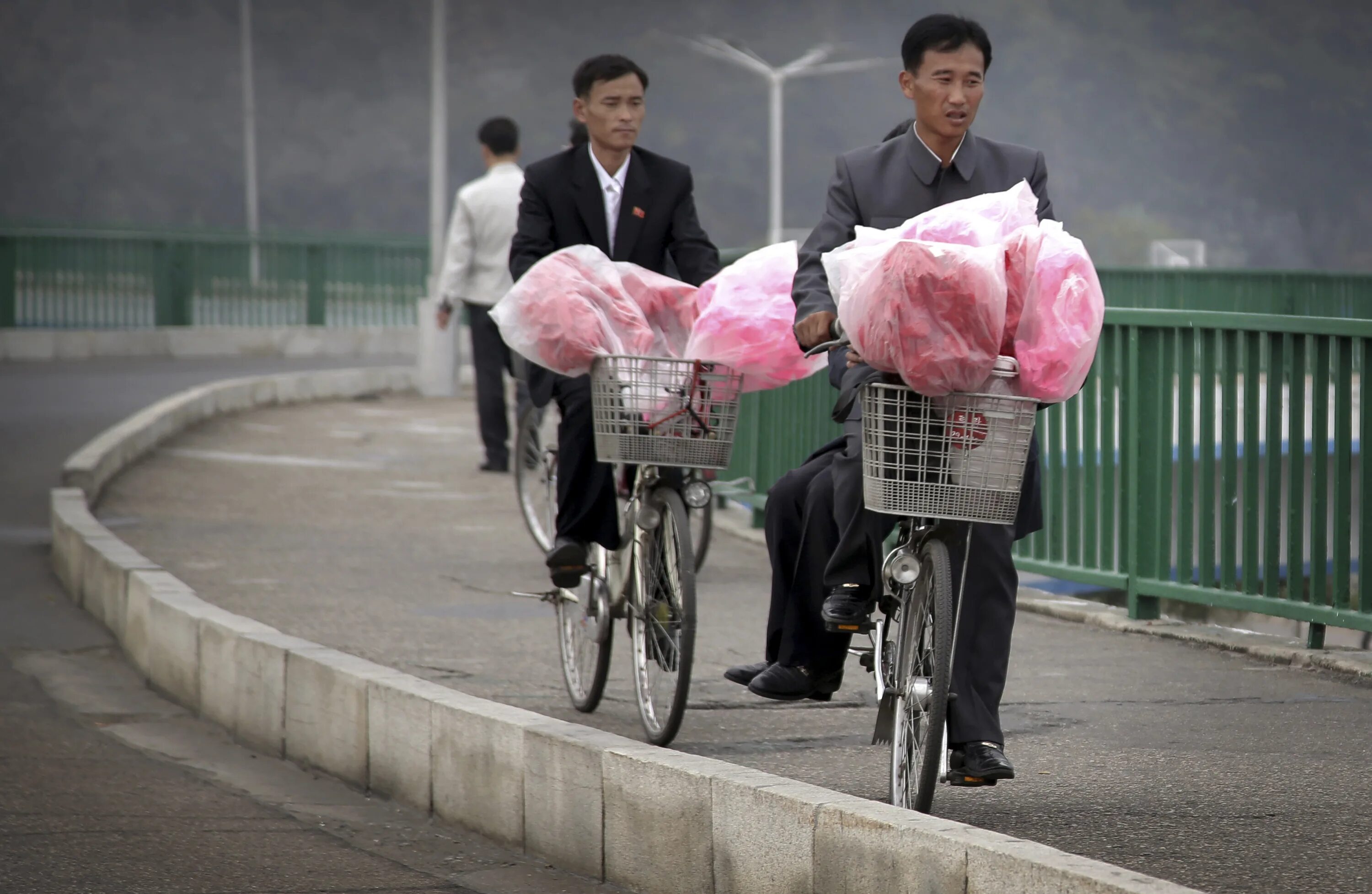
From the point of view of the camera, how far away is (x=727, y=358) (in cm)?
538

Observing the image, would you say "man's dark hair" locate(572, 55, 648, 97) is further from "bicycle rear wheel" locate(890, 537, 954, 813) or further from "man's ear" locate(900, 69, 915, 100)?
"bicycle rear wheel" locate(890, 537, 954, 813)

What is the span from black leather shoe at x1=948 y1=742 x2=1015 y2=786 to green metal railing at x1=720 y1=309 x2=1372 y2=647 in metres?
2.59

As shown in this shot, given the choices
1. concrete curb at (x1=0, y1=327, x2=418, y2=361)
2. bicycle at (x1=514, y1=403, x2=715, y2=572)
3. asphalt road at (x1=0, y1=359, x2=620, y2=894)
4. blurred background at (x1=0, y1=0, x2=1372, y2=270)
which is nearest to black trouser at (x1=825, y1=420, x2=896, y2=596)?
asphalt road at (x1=0, y1=359, x2=620, y2=894)

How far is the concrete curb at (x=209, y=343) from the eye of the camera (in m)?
23.2

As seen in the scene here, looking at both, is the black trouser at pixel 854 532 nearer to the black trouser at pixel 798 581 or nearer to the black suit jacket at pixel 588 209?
the black trouser at pixel 798 581

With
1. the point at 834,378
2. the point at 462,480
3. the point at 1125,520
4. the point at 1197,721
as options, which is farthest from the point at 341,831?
the point at 462,480

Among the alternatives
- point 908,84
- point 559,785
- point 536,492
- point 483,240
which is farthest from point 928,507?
point 483,240

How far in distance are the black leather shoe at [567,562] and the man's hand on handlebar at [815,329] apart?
5.99ft

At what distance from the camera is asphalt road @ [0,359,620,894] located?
4680 millimetres

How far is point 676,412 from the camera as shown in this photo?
5422 millimetres

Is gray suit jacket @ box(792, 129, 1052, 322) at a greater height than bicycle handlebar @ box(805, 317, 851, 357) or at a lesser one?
greater

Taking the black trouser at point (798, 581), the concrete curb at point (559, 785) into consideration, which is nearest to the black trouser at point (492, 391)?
the concrete curb at point (559, 785)

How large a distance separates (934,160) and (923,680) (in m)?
1.25

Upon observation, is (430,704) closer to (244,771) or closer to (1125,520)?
(244,771)
